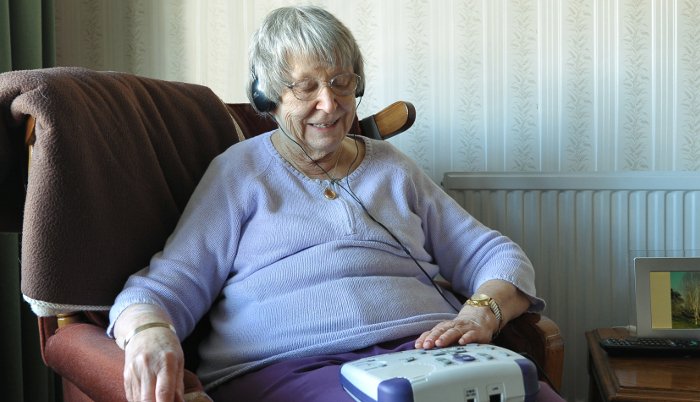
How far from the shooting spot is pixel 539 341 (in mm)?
1306

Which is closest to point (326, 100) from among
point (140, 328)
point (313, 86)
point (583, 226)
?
point (313, 86)

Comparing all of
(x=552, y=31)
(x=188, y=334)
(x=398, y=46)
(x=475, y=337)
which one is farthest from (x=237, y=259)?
(x=552, y=31)

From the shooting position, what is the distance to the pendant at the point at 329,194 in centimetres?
137

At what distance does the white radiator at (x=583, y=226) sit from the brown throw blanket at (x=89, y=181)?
0.87 m

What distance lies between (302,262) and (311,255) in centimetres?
2

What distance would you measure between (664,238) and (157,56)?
133 centimetres

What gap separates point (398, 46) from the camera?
201 cm

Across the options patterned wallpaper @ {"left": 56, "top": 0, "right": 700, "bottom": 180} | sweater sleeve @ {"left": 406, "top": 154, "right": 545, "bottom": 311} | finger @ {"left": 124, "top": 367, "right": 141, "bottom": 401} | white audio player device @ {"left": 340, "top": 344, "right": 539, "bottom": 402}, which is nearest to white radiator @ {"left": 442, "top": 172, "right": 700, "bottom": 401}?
patterned wallpaper @ {"left": 56, "top": 0, "right": 700, "bottom": 180}

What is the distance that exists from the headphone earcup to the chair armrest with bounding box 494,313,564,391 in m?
0.55

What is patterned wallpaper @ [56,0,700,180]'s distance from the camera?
1.90 m

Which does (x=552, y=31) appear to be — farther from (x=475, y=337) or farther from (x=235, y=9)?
(x=475, y=337)

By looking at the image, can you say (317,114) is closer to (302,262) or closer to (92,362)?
(302,262)

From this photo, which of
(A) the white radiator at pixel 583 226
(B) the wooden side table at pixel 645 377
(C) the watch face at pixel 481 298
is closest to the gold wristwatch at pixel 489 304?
(C) the watch face at pixel 481 298

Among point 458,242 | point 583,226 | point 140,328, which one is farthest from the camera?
point 583,226
